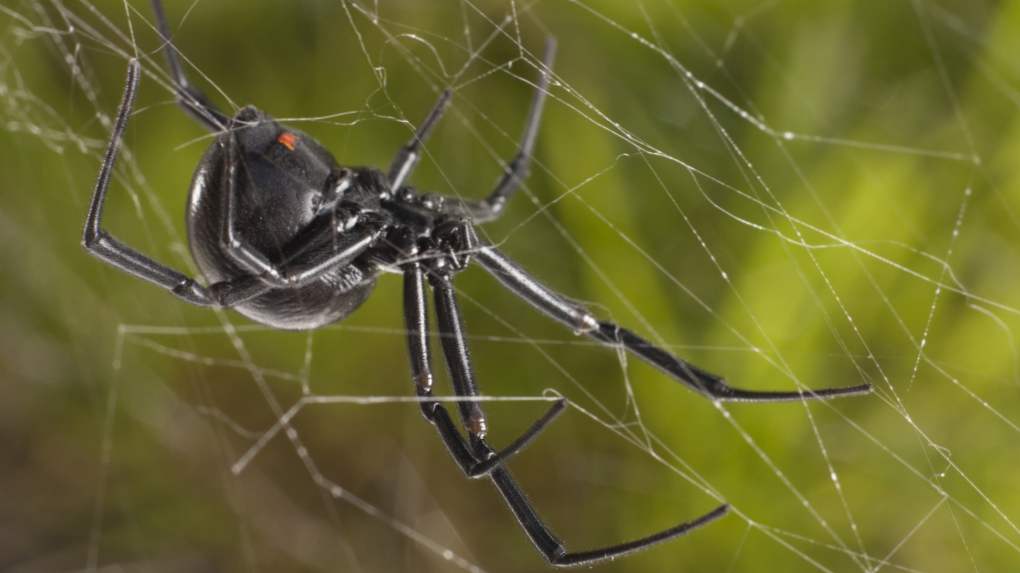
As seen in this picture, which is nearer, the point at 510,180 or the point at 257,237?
the point at 257,237

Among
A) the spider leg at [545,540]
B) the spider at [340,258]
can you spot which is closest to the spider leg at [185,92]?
the spider at [340,258]

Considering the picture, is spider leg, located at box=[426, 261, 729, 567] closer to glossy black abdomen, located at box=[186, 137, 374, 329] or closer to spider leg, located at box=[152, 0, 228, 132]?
glossy black abdomen, located at box=[186, 137, 374, 329]

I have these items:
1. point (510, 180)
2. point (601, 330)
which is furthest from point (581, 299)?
point (601, 330)

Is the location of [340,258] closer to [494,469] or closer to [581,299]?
[494,469]

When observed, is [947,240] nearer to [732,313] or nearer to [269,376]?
[732,313]

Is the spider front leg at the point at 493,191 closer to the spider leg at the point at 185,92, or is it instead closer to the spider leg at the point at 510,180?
the spider leg at the point at 510,180

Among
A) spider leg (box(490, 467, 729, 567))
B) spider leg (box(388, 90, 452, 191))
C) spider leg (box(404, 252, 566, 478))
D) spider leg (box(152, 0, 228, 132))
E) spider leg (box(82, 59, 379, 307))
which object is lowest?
spider leg (box(490, 467, 729, 567))

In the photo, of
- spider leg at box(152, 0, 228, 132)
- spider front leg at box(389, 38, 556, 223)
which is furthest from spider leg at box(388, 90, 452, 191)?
spider leg at box(152, 0, 228, 132)
